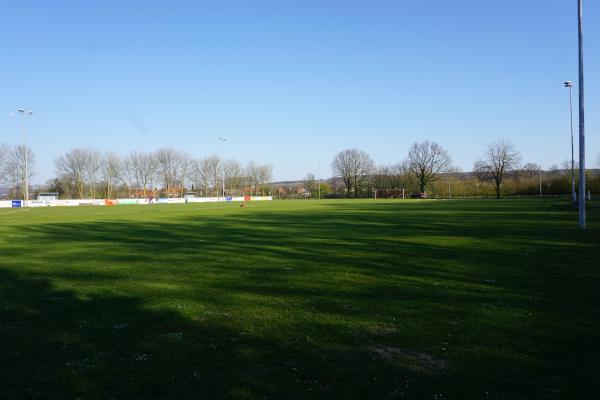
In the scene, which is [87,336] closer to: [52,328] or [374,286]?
[52,328]

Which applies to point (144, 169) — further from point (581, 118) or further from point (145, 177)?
point (581, 118)

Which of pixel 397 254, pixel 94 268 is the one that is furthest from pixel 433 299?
pixel 94 268

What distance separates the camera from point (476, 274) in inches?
431

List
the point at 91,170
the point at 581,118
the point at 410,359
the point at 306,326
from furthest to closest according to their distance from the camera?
the point at 91,170 → the point at 581,118 → the point at 306,326 → the point at 410,359

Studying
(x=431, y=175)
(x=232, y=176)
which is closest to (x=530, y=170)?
(x=431, y=175)

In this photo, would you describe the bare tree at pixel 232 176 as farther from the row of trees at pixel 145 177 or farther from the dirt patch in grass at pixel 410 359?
the dirt patch in grass at pixel 410 359

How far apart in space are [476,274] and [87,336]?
341 inches

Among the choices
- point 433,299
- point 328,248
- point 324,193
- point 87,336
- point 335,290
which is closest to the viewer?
point 87,336

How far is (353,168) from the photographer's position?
13538 cm

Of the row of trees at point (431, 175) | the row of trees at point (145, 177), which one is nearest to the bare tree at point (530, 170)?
the row of trees at point (431, 175)

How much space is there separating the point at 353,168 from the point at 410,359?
431 feet

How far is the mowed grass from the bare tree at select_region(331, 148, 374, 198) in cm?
12068

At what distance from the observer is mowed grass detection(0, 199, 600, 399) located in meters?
4.86

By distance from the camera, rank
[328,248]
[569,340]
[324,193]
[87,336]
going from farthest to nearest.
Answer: [324,193] → [328,248] → [87,336] → [569,340]
